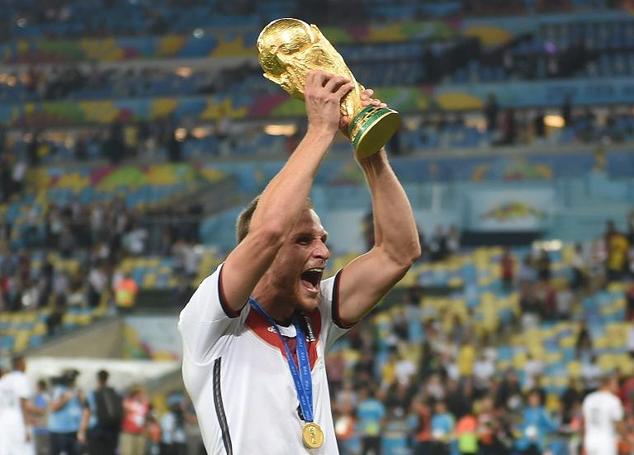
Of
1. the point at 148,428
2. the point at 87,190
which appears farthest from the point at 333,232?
the point at 148,428

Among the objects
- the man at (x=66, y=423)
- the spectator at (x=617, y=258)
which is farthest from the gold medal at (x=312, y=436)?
the spectator at (x=617, y=258)

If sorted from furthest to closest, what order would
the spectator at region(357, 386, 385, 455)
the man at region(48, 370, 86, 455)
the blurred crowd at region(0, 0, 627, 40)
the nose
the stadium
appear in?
1. the blurred crowd at region(0, 0, 627, 40)
2. the stadium
3. the spectator at region(357, 386, 385, 455)
4. the man at region(48, 370, 86, 455)
5. the nose

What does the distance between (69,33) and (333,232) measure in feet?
36.3

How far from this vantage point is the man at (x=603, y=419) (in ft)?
40.7

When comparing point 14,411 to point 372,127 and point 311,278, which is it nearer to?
point 311,278

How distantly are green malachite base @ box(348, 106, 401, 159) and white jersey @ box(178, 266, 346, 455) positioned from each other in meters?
0.49

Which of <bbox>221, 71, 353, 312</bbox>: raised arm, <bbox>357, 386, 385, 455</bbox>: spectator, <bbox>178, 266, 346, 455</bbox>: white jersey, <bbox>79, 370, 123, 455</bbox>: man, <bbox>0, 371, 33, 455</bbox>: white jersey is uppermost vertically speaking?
<bbox>221, 71, 353, 312</bbox>: raised arm

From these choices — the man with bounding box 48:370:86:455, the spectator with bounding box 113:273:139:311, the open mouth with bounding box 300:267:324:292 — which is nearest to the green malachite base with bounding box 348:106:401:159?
the open mouth with bounding box 300:267:324:292

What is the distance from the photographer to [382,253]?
3.84m

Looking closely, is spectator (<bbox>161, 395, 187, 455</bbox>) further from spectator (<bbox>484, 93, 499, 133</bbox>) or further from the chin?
spectator (<bbox>484, 93, 499, 133</bbox>)

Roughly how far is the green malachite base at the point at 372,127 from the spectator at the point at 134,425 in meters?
11.8

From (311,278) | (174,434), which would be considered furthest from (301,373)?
(174,434)

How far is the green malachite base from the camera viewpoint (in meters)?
3.36

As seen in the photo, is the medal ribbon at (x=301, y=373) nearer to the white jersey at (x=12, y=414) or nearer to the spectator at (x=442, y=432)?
the white jersey at (x=12, y=414)
